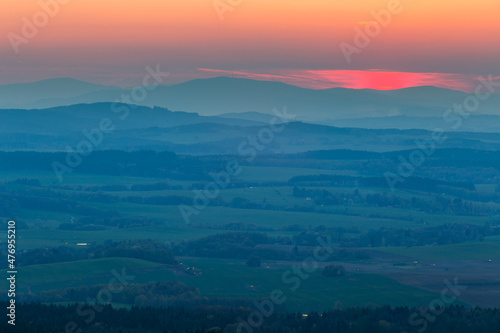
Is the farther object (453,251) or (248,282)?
(453,251)

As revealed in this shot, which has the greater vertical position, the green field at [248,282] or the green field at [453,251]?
the green field at [453,251]

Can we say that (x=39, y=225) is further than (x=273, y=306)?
Yes

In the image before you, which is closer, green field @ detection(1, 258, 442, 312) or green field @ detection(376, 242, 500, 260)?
green field @ detection(1, 258, 442, 312)

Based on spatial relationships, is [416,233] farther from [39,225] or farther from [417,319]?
[417,319]

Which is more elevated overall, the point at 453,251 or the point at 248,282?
the point at 453,251

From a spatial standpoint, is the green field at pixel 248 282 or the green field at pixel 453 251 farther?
the green field at pixel 453 251

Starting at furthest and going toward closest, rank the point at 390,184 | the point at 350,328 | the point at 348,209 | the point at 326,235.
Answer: the point at 390,184, the point at 348,209, the point at 326,235, the point at 350,328

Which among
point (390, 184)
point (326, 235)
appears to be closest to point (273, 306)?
point (326, 235)

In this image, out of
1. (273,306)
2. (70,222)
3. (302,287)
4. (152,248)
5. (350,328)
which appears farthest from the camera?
(70,222)

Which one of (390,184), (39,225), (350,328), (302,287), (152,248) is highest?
(390,184)

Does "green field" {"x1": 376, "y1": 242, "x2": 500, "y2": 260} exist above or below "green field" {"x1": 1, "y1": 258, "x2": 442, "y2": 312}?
above

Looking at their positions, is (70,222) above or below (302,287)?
above
